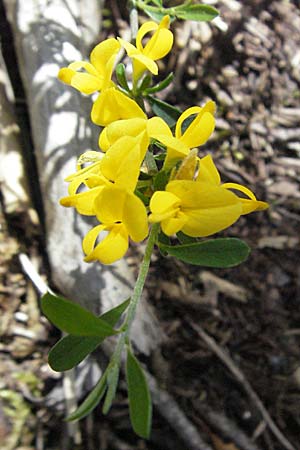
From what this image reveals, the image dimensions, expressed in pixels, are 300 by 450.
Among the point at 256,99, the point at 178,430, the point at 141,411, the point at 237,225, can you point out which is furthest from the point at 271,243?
the point at 141,411

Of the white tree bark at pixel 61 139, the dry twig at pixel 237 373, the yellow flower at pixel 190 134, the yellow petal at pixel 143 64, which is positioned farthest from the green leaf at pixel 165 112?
the dry twig at pixel 237 373

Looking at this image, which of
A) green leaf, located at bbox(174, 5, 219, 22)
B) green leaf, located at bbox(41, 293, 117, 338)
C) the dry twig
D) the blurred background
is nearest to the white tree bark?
the blurred background

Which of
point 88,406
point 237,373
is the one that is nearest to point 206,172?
point 88,406

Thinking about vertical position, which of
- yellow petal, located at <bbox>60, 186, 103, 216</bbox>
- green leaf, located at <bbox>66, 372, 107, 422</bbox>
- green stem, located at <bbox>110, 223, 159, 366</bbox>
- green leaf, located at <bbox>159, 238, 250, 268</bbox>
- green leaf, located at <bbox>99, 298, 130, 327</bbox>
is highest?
yellow petal, located at <bbox>60, 186, 103, 216</bbox>

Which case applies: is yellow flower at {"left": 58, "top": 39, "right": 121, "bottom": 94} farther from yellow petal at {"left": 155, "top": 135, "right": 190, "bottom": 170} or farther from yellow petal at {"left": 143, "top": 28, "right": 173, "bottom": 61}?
yellow petal at {"left": 155, "top": 135, "right": 190, "bottom": 170}

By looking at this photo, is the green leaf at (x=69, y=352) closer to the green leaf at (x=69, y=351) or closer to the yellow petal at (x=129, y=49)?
the green leaf at (x=69, y=351)

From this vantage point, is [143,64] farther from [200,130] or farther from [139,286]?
[139,286]
